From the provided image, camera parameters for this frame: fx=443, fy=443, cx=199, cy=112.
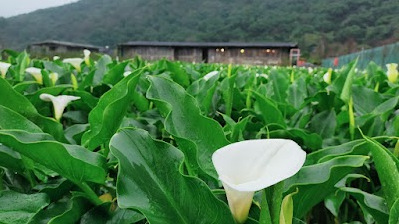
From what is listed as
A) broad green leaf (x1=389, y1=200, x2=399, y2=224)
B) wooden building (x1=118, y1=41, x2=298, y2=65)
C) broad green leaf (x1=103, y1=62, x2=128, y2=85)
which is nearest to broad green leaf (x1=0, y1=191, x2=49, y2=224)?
broad green leaf (x1=389, y1=200, x2=399, y2=224)

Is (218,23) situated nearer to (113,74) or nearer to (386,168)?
(113,74)

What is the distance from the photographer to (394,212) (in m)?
0.45

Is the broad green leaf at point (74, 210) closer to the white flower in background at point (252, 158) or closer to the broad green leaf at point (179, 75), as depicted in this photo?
the white flower in background at point (252, 158)

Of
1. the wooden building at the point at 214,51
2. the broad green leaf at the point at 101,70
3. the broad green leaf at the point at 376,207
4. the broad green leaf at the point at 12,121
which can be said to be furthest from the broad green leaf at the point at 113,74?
the wooden building at the point at 214,51

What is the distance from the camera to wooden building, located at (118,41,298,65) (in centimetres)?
3569

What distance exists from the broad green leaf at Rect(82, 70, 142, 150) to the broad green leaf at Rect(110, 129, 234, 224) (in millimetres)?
159

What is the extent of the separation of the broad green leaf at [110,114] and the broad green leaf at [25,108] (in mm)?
78

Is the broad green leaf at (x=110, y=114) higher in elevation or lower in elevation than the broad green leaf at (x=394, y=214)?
higher

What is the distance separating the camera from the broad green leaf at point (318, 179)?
0.51m

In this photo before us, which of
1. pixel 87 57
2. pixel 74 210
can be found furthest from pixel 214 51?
pixel 74 210

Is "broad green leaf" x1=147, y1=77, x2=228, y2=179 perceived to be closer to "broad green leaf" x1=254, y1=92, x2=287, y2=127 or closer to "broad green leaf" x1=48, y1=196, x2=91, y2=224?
"broad green leaf" x1=48, y1=196, x2=91, y2=224

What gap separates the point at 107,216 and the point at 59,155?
12 cm

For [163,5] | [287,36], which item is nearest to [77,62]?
[287,36]

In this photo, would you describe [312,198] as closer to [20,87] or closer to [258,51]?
[20,87]
